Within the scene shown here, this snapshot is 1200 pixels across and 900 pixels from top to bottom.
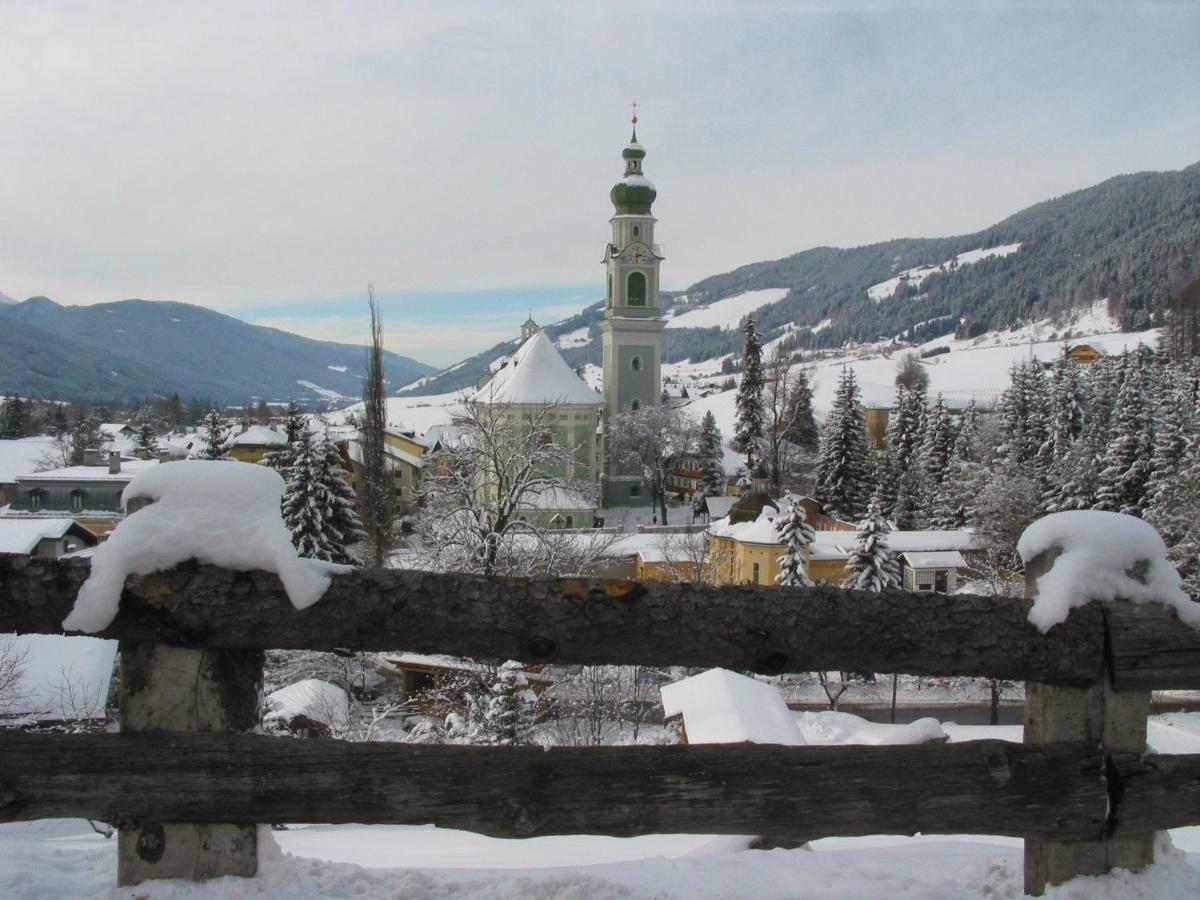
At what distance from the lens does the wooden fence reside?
106 inches

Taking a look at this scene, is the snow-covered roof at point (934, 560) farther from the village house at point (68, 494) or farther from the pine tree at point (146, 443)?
the pine tree at point (146, 443)

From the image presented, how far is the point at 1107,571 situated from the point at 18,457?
70.7m

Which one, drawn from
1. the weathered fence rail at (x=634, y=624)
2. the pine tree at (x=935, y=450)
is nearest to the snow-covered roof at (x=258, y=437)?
the pine tree at (x=935, y=450)

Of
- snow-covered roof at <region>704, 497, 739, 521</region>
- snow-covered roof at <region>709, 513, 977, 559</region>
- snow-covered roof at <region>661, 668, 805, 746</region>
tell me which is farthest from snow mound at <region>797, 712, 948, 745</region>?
snow-covered roof at <region>704, 497, 739, 521</region>

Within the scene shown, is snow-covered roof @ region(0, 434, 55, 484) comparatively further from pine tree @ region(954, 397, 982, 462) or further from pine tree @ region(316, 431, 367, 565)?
pine tree @ region(954, 397, 982, 462)

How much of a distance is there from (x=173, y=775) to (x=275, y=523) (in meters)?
0.81

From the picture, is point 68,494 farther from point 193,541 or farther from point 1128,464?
point 193,541

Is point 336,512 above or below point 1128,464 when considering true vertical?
below

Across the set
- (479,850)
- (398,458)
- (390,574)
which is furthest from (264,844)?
(398,458)

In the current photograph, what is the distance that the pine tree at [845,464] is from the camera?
4894 centimetres

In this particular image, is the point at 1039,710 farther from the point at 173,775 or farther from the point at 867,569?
the point at 867,569

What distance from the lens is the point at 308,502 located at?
29.0 metres

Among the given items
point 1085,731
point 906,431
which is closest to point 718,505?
point 906,431

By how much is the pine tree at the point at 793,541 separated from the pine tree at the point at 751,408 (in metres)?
24.0
